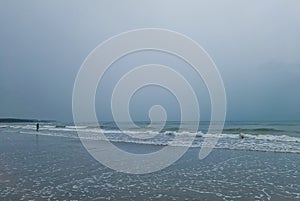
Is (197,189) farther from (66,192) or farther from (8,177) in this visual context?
(8,177)

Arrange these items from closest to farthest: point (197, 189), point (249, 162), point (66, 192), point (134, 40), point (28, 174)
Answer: point (66, 192) → point (197, 189) → point (28, 174) → point (249, 162) → point (134, 40)

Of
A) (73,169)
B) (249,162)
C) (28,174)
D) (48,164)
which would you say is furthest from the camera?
(249,162)

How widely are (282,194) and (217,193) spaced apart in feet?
6.06

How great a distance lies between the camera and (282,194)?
822cm

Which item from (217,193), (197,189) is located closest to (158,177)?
(197,189)

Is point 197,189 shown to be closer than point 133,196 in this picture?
No

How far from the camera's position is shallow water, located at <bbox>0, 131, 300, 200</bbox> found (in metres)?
7.90

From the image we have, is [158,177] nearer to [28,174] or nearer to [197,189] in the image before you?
[197,189]

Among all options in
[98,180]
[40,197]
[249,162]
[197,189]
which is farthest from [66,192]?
[249,162]

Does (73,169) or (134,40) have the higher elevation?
(134,40)

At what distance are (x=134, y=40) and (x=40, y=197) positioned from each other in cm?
1042

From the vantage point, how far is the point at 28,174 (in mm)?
10508

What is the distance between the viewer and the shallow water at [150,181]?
7898mm

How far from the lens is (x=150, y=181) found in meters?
9.82
